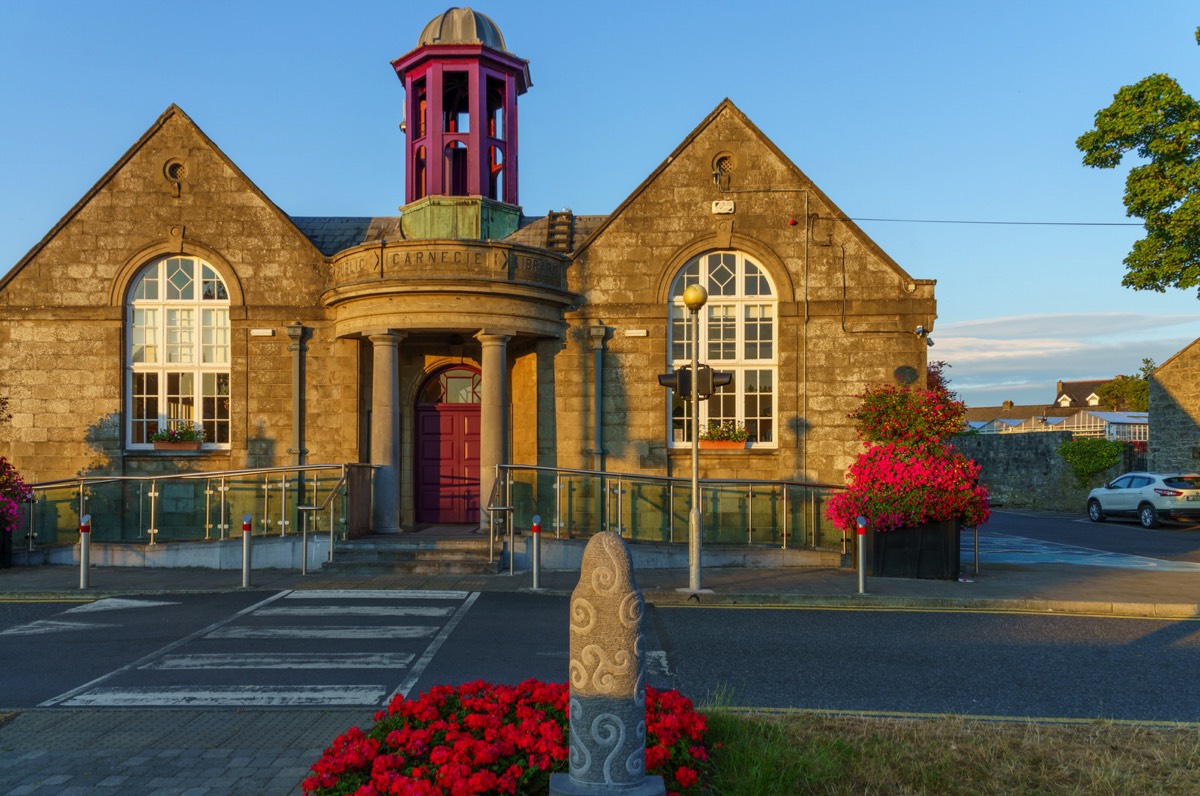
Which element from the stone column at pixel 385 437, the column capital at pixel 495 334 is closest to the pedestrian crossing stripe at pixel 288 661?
the stone column at pixel 385 437

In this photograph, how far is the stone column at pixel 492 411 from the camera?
16406mm

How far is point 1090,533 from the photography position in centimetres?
2642

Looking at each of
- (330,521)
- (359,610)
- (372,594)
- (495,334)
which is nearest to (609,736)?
(359,610)

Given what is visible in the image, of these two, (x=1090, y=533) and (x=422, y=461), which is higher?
(x=422, y=461)

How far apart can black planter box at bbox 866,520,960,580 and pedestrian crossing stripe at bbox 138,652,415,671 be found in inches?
320

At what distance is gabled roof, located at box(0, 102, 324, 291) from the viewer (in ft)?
59.7

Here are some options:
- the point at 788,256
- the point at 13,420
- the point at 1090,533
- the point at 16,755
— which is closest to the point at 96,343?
the point at 13,420

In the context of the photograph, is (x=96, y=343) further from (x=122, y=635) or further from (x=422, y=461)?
(x=122, y=635)

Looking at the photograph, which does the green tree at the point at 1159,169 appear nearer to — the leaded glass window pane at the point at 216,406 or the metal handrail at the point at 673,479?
the metal handrail at the point at 673,479

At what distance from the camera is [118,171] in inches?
724

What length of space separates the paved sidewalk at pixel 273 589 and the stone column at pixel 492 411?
7.20 feet

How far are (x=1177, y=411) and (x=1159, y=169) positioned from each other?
15.3 m

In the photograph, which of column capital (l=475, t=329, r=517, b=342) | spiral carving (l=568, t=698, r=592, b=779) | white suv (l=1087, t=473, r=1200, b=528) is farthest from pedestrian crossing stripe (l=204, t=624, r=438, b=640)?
white suv (l=1087, t=473, r=1200, b=528)

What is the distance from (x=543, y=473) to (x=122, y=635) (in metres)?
7.30
